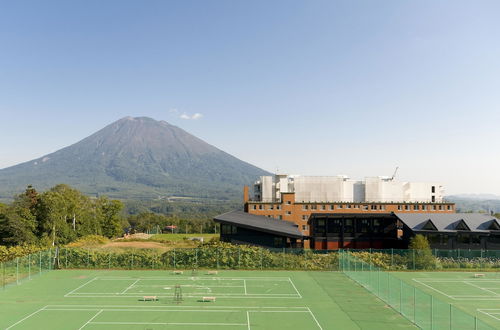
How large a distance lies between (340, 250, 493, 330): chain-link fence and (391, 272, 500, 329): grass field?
1.07 feet

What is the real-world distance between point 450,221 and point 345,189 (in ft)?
87.7

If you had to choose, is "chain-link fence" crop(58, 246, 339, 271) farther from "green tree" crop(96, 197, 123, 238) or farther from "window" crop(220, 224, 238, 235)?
"green tree" crop(96, 197, 123, 238)

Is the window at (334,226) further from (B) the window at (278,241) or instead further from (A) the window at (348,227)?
(B) the window at (278,241)

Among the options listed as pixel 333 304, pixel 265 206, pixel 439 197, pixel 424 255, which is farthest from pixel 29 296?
pixel 439 197

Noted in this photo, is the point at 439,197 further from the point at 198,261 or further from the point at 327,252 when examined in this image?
the point at 198,261

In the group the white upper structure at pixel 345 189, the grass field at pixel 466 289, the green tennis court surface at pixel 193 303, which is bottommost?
the grass field at pixel 466 289

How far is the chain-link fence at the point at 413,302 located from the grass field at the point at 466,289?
0.33m

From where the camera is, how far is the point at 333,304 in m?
30.0

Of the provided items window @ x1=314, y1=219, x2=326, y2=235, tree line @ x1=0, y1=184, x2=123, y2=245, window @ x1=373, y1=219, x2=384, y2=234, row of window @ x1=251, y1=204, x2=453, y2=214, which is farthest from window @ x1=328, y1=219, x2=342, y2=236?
tree line @ x1=0, y1=184, x2=123, y2=245

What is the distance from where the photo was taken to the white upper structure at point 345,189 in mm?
78438

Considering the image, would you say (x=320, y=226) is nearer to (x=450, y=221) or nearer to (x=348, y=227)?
(x=348, y=227)

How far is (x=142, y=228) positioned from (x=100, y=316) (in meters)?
108

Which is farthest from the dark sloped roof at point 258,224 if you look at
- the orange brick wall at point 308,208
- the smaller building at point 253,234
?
the orange brick wall at point 308,208

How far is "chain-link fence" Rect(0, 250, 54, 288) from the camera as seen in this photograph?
35.8 meters
